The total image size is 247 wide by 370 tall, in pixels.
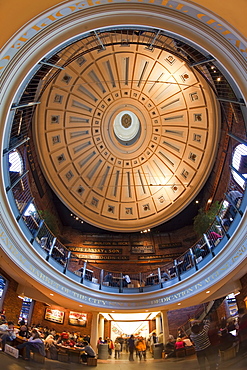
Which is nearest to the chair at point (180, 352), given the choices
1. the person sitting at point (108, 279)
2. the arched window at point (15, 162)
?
the person sitting at point (108, 279)

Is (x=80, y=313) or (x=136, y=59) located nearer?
(x=80, y=313)

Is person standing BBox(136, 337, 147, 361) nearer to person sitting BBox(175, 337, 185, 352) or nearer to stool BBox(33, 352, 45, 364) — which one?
person sitting BBox(175, 337, 185, 352)

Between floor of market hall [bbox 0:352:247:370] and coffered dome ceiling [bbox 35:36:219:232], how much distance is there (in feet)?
34.9

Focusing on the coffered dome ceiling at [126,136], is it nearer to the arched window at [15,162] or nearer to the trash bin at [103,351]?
the arched window at [15,162]

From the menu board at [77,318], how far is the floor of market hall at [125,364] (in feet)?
14.6

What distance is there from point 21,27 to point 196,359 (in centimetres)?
878

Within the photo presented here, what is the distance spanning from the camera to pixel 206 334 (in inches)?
281

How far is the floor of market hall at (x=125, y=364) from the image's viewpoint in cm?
588

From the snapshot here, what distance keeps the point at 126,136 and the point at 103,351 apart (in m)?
13.9

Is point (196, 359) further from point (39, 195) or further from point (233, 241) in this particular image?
point (39, 195)

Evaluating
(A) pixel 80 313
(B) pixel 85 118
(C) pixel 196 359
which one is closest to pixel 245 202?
(C) pixel 196 359

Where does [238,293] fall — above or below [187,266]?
below

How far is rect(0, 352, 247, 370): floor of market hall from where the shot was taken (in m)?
5.88

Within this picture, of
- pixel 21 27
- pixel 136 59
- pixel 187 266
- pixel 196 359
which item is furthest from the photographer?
pixel 136 59
